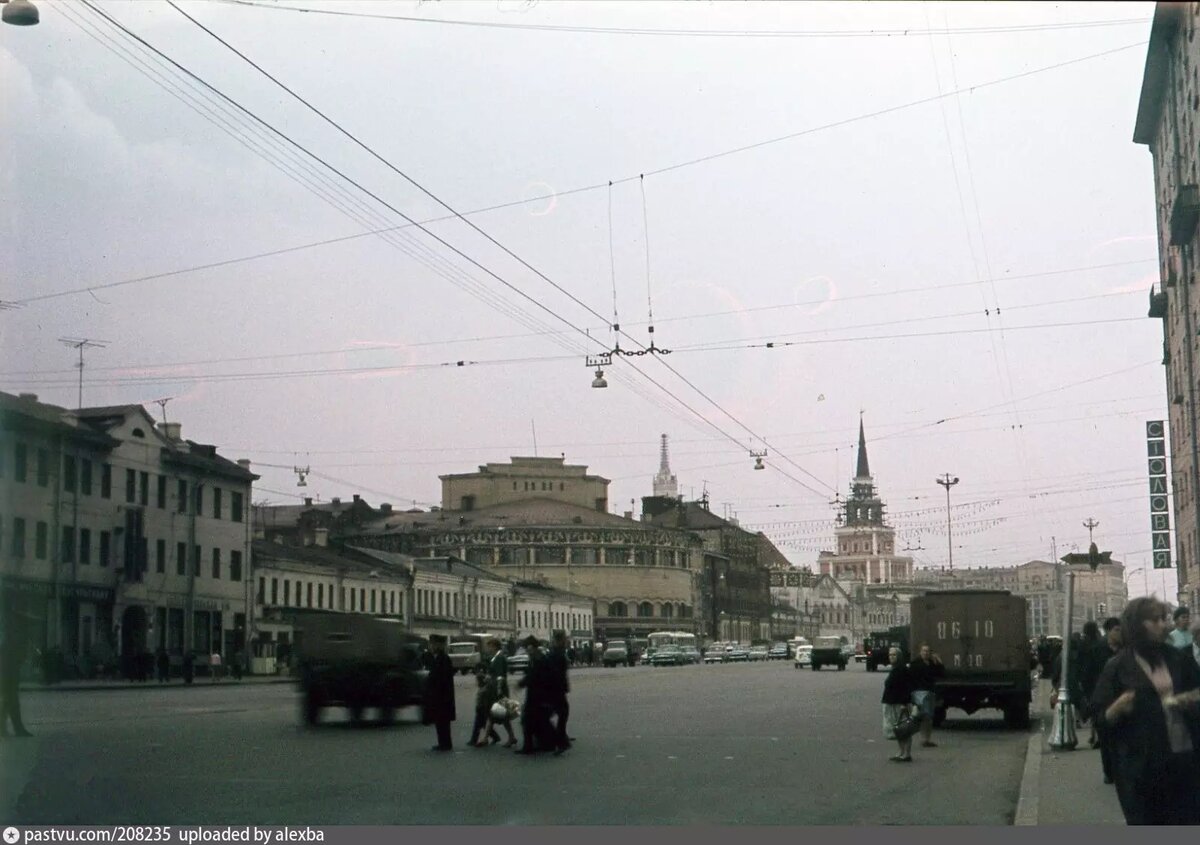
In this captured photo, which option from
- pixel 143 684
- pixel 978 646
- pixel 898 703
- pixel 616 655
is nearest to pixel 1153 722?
pixel 898 703

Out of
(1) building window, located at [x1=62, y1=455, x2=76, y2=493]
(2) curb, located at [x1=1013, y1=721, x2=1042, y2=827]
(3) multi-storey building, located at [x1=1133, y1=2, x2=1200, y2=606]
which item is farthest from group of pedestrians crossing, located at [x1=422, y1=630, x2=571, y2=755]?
(3) multi-storey building, located at [x1=1133, y1=2, x2=1200, y2=606]

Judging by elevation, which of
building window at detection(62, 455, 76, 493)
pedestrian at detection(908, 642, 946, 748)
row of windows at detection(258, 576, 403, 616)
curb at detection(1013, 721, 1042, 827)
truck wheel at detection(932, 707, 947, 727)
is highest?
building window at detection(62, 455, 76, 493)

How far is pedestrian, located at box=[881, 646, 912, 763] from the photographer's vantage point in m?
21.0

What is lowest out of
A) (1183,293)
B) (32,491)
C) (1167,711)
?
(1167,711)

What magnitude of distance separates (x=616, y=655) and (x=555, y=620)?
4.53 m

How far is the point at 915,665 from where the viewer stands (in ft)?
73.6

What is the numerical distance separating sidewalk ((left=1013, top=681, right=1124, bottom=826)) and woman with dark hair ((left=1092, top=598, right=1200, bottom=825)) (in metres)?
4.19

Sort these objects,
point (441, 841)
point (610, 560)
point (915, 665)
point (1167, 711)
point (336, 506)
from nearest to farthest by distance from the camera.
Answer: point (1167, 711) → point (441, 841) → point (915, 665) → point (336, 506) → point (610, 560)

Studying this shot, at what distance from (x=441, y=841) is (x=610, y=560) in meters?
103

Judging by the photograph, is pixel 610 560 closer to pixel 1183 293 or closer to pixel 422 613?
pixel 422 613

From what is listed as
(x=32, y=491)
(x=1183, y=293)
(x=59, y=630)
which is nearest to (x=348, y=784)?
(x=32, y=491)

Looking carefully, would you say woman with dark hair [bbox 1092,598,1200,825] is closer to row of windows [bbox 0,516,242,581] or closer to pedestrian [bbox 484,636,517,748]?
row of windows [bbox 0,516,242,581]

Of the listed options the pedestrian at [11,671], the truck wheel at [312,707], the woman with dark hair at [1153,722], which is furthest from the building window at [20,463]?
the truck wheel at [312,707]

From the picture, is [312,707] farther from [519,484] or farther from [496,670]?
[519,484]
